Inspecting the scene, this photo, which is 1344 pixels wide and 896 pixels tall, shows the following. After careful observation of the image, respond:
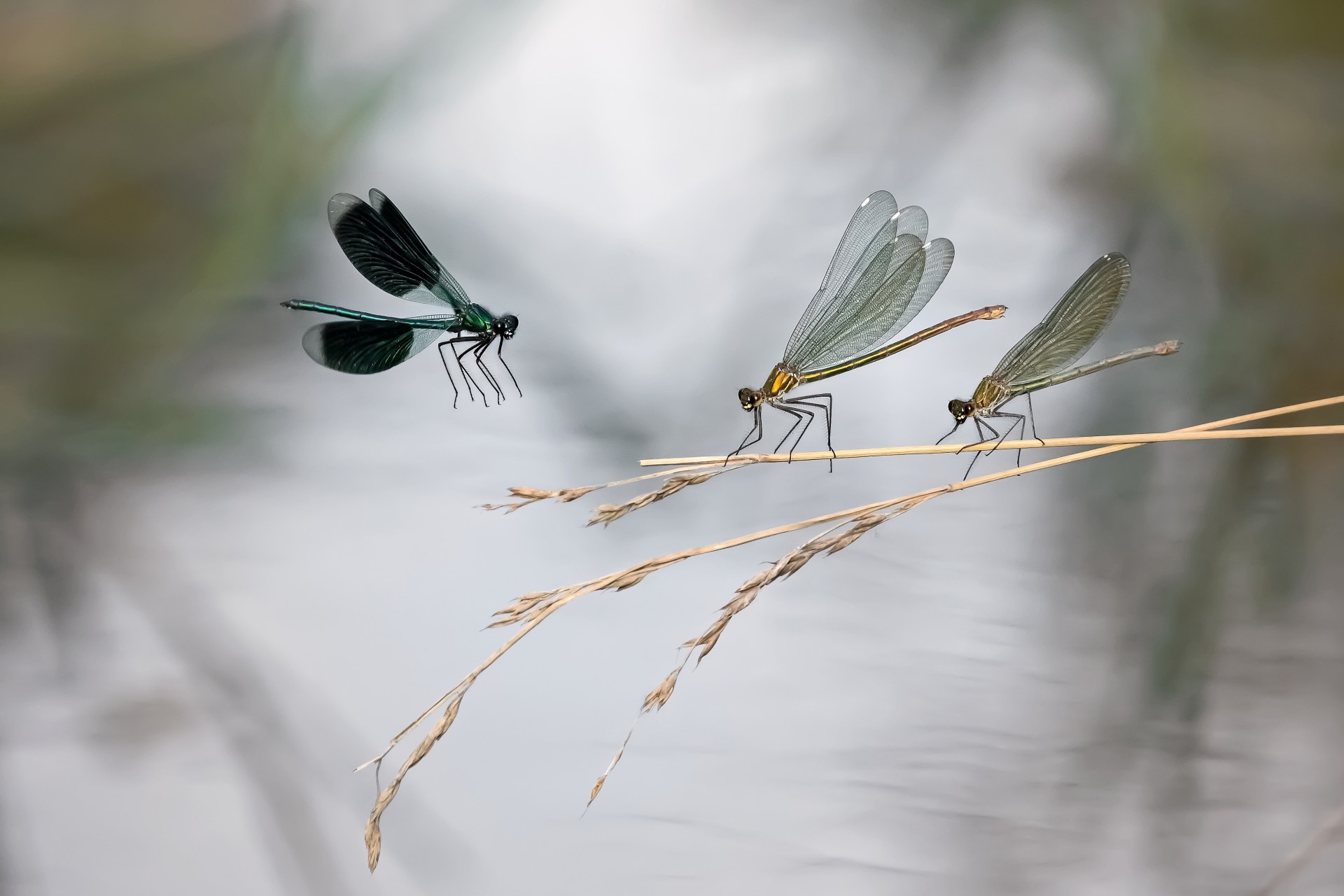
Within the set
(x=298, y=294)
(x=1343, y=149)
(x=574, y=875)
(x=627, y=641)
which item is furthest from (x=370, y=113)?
(x=1343, y=149)

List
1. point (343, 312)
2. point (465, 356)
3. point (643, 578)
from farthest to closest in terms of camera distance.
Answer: point (465, 356) < point (343, 312) < point (643, 578)

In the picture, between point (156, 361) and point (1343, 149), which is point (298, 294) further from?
point (1343, 149)

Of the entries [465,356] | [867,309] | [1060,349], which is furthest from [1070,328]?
[465,356]

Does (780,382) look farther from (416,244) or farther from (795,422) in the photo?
(416,244)

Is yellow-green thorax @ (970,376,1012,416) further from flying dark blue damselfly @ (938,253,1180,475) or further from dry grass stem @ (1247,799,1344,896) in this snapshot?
dry grass stem @ (1247,799,1344,896)

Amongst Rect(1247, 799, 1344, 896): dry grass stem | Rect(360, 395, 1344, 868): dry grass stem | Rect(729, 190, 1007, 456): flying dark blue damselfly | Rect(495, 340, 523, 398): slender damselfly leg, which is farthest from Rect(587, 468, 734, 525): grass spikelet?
Rect(1247, 799, 1344, 896): dry grass stem

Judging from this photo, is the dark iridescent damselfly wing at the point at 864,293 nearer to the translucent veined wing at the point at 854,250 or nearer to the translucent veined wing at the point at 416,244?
the translucent veined wing at the point at 854,250
